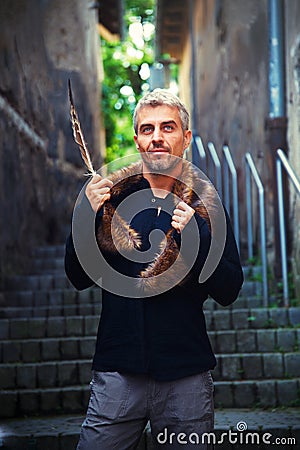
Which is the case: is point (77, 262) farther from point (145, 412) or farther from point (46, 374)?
point (46, 374)

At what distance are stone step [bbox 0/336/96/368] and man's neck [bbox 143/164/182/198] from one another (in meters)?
2.17

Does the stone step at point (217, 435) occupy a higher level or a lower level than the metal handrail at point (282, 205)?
lower

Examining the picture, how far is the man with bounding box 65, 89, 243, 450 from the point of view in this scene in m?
1.88

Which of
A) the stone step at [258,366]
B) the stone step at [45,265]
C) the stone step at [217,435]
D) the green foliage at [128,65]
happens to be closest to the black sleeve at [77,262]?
the stone step at [217,435]

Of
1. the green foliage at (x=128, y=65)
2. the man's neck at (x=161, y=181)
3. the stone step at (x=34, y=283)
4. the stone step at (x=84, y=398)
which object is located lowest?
the stone step at (x=84, y=398)

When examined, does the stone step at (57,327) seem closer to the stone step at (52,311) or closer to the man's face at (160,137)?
the stone step at (52,311)

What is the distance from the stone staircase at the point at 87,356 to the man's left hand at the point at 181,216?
6.35ft

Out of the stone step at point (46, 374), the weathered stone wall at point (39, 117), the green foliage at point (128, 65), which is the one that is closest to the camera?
the stone step at point (46, 374)

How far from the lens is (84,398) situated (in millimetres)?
3623

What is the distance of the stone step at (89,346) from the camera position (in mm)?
4070

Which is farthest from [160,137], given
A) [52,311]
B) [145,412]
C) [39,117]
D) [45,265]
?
[39,117]

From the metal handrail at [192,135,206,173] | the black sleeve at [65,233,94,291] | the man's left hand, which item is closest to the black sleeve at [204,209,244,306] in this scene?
the man's left hand

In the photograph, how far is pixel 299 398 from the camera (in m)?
3.62

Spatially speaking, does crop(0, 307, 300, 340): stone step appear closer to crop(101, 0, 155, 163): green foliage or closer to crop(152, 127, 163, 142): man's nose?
crop(152, 127, 163, 142): man's nose
